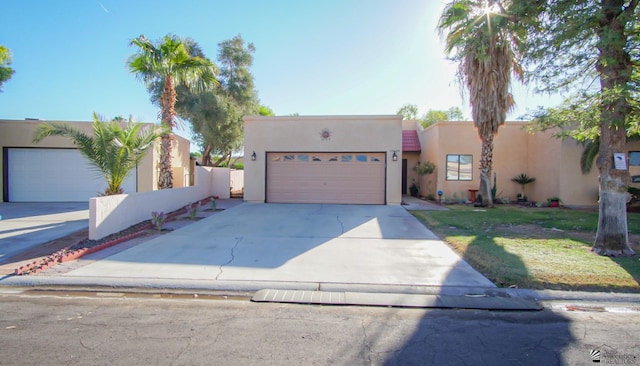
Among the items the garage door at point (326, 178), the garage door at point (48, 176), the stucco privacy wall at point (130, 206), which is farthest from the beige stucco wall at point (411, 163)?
the garage door at point (48, 176)

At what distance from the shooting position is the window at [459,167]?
54.4 feet

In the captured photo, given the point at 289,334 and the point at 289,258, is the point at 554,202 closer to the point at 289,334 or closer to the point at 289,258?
the point at 289,258

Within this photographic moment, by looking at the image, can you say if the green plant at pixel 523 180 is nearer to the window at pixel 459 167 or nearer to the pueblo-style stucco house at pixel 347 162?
the pueblo-style stucco house at pixel 347 162

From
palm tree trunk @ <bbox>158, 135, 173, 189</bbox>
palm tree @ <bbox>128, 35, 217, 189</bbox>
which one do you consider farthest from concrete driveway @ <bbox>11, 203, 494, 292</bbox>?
palm tree @ <bbox>128, 35, 217, 189</bbox>

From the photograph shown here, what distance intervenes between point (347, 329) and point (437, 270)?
2737 millimetres

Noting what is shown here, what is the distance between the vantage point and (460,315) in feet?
13.6

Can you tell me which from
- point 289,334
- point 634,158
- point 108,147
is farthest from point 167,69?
point 634,158

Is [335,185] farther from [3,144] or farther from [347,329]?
[3,144]

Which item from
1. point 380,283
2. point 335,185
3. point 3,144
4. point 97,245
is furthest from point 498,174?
point 3,144

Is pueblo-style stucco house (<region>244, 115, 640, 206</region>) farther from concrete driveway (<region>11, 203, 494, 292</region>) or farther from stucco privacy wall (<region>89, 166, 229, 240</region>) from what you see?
concrete driveway (<region>11, 203, 494, 292</region>)

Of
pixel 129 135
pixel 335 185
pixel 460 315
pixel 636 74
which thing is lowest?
pixel 460 315

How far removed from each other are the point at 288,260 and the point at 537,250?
5.23 metres

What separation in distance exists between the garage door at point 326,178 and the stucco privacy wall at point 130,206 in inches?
151

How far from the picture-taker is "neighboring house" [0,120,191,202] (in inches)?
599
